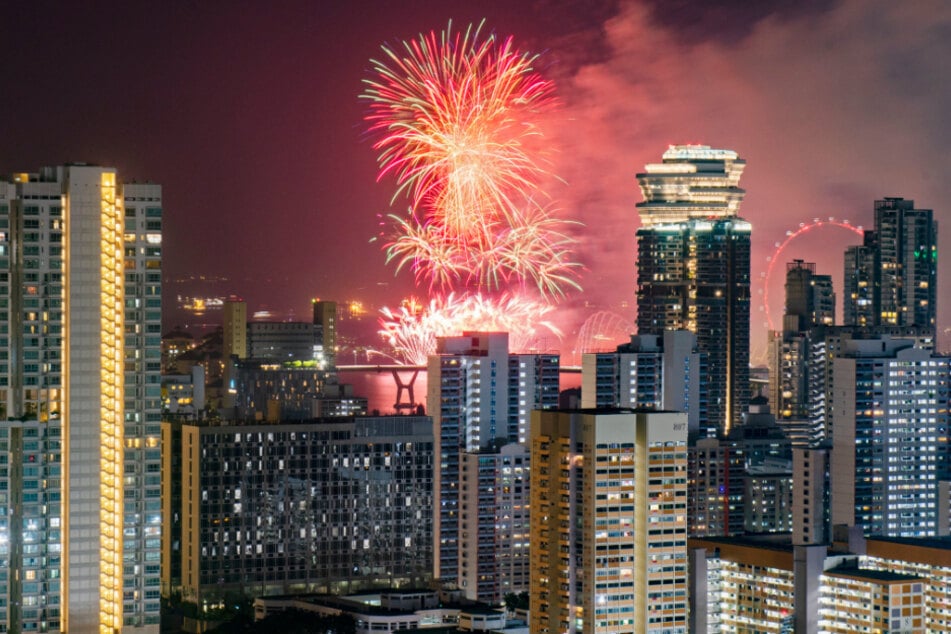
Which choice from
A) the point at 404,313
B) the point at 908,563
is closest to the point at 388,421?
the point at 404,313

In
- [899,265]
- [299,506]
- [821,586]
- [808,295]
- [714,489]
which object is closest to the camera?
[821,586]

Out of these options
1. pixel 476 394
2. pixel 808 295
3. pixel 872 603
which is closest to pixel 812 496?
pixel 476 394

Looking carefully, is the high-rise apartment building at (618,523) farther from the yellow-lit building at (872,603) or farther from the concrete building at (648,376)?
the concrete building at (648,376)

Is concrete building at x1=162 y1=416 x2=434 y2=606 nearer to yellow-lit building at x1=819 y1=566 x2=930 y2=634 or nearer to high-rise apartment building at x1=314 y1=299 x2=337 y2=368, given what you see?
yellow-lit building at x1=819 y1=566 x2=930 y2=634

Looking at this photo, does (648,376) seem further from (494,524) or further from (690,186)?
(690,186)

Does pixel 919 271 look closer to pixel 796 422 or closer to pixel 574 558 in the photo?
pixel 796 422

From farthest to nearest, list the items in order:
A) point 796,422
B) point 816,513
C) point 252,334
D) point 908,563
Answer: point 252,334, point 796,422, point 816,513, point 908,563
